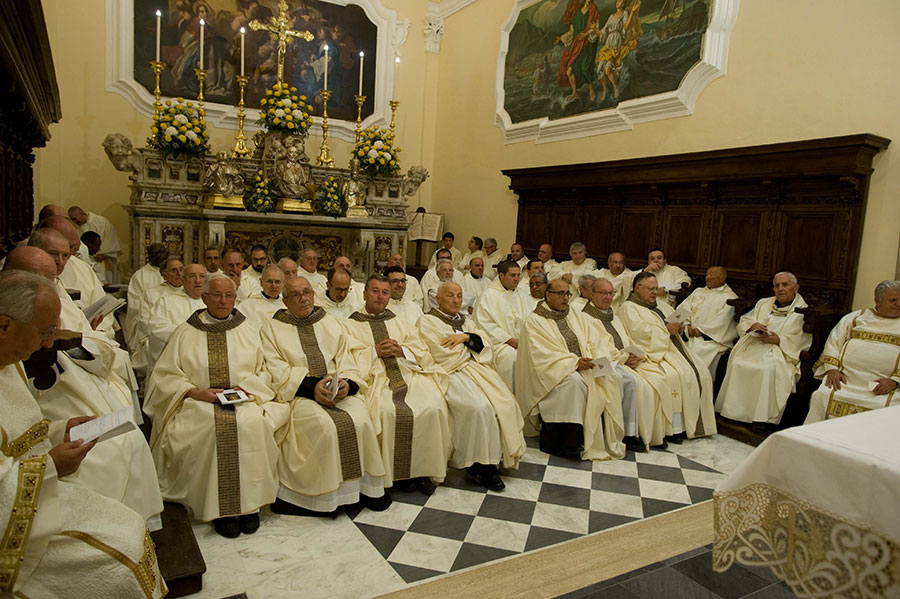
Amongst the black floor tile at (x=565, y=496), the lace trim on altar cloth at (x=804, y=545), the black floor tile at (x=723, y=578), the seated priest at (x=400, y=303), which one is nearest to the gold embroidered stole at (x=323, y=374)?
the black floor tile at (x=565, y=496)

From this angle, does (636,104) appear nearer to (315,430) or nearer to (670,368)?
(670,368)

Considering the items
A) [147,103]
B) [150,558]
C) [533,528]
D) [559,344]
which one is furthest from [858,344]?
[147,103]

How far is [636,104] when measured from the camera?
9.28 meters

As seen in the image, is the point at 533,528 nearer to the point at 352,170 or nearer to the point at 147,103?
the point at 352,170

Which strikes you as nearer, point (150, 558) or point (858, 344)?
point (150, 558)

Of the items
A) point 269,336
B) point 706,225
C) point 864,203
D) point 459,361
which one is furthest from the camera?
point 706,225

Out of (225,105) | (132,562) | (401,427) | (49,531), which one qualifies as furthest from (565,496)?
(225,105)

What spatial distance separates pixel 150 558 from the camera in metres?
2.45

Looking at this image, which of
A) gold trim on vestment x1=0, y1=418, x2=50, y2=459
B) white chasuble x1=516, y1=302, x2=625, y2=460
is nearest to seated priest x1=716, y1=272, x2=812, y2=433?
white chasuble x1=516, y1=302, x2=625, y2=460

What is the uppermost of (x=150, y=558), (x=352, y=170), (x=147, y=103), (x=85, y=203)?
(x=147, y=103)

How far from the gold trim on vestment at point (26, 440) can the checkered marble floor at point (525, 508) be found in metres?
1.98

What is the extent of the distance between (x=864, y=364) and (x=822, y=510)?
3934 mm

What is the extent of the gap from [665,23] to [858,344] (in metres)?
5.34

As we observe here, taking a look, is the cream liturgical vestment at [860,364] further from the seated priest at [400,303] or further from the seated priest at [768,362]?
the seated priest at [400,303]
